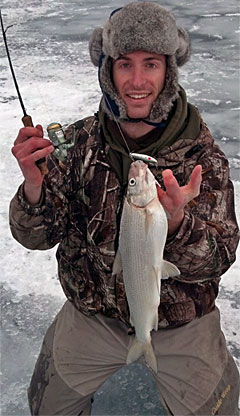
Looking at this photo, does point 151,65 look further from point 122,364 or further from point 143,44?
point 122,364

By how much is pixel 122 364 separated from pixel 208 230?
2.77ft

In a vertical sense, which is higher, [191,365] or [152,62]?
[152,62]

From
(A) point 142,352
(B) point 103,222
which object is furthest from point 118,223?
(A) point 142,352

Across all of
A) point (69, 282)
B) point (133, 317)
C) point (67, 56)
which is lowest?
point (67, 56)

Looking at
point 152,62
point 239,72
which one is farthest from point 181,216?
point 239,72

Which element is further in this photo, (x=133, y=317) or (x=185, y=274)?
(x=185, y=274)

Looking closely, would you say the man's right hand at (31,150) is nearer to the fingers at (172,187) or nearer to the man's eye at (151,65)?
the fingers at (172,187)

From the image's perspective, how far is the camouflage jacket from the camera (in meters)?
2.36

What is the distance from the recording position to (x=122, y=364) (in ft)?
8.69

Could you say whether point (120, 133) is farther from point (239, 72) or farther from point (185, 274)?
point (239, 72)

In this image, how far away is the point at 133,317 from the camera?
83.9 inches

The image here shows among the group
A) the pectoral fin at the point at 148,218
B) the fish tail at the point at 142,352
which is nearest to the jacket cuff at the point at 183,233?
the pectoral fin at the point at 148,218

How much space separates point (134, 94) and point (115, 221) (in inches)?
22.0

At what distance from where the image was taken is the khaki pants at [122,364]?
2.52m
